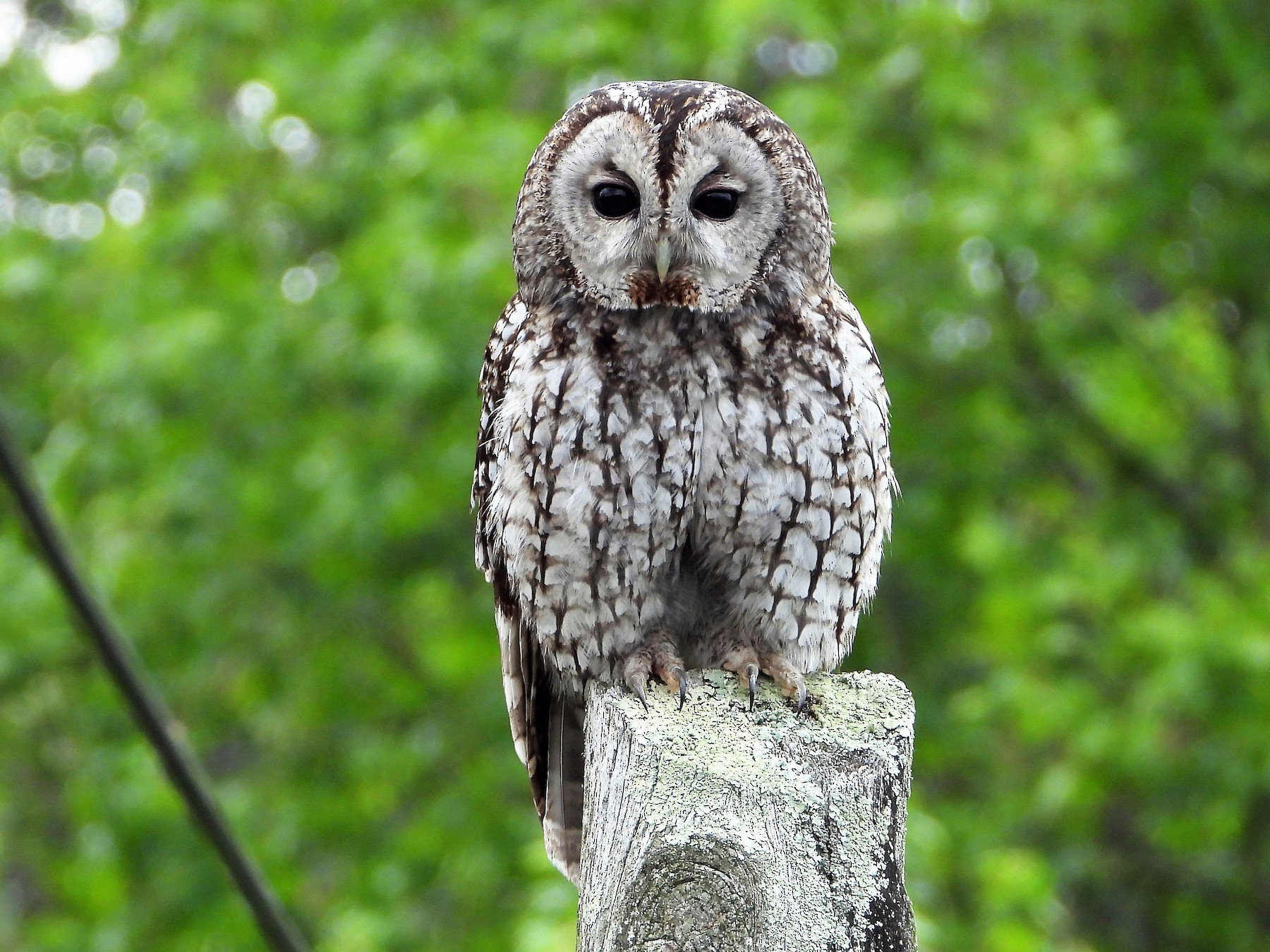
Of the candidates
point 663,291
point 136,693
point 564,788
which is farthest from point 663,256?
point 136,693

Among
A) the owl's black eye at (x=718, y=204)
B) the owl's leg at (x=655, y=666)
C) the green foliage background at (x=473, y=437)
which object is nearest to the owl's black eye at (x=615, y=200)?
the owl's black eye at (x=718, y=204)

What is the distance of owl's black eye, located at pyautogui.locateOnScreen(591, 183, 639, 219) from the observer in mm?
2414

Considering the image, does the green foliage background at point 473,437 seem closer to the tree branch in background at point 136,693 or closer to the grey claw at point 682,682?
the grey claw at point 682,682

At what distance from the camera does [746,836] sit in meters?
1.29

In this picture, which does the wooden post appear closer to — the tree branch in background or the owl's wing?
the tree branch in background

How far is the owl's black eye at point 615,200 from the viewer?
2.41 metres

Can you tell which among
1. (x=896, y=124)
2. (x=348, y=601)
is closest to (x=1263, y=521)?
(x=896, y=124)

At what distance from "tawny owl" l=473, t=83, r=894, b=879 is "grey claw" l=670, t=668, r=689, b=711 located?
0.21 meters

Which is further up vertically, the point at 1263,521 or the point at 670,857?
the point at 1263,521

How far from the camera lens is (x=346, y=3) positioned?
7281 millimetres

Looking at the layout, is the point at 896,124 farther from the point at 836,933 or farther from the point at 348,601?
the point at 836,933

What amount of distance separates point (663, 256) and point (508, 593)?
739mm

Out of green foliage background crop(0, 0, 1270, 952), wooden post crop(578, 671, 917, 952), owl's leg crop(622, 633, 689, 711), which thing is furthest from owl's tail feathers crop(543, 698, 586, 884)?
green foliage background crop(0, 0, 1270, 952)

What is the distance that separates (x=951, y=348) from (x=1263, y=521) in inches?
70.0
